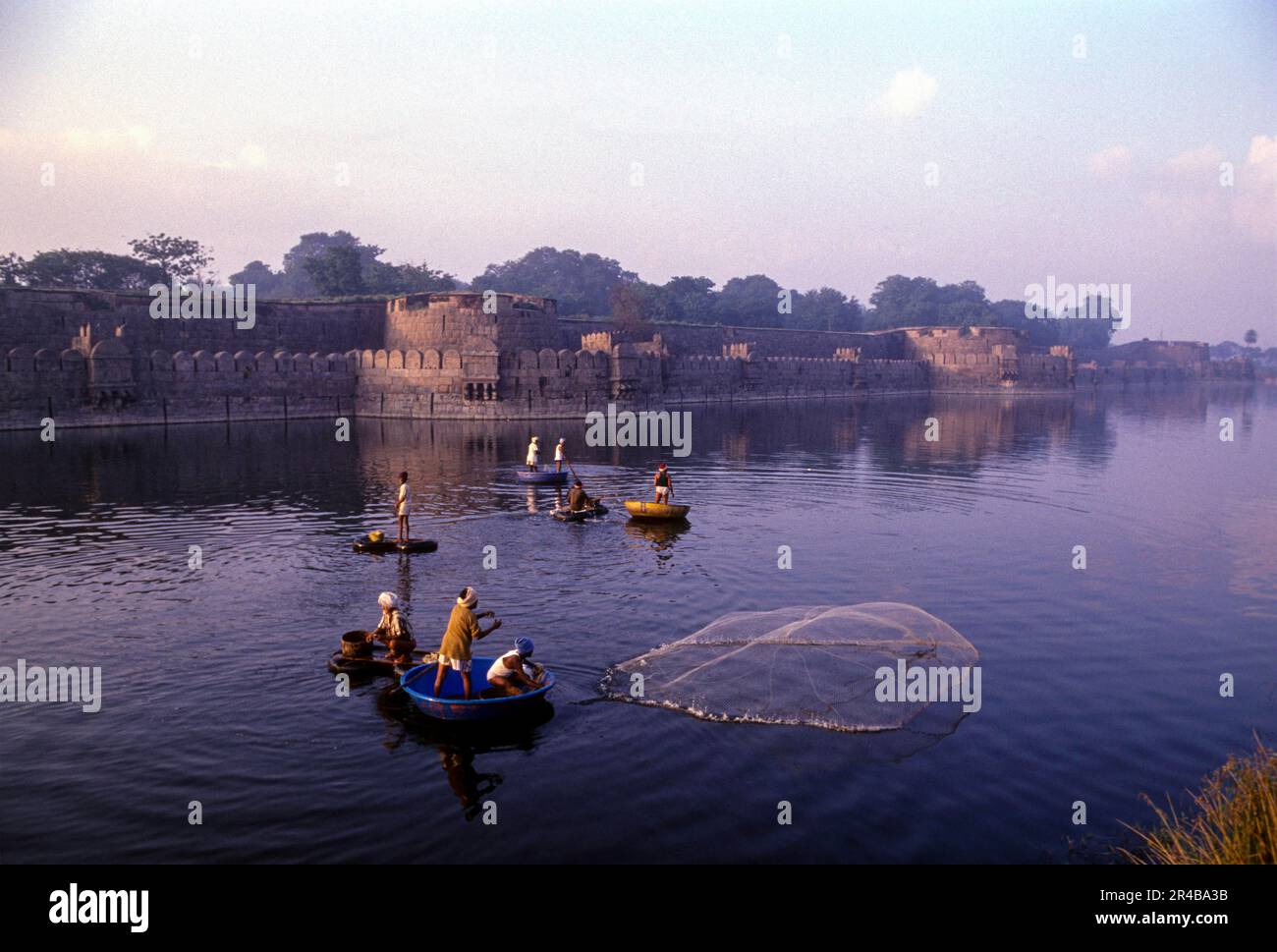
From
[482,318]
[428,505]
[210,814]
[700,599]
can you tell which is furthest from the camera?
[482,318]

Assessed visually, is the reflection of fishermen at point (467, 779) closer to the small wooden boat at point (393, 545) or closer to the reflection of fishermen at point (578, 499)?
the small wooden boat at point (393, 545)

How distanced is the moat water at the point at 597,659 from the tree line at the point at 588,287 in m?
33.1

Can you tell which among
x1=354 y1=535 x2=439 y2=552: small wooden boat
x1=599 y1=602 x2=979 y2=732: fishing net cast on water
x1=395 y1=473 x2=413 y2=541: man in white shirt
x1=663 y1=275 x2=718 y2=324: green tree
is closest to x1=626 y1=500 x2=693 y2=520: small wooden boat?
x1=354 y1=535 x2=439 y2=552: small wooden boat

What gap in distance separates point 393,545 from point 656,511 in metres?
6.31

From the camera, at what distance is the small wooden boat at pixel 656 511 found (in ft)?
68.2

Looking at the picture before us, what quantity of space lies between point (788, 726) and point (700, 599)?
16.3 feet

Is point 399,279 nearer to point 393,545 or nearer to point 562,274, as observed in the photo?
point 562,274

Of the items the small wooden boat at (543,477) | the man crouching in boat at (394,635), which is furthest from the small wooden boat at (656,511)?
the man crouching in boat at (394,635)

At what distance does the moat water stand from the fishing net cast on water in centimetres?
35

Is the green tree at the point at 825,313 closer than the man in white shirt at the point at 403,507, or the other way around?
the man in white shirt at the point at 403,507

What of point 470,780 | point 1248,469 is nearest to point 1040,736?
point 470,780

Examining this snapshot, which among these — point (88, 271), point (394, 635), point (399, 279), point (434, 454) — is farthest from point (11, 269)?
point (394, 635)
